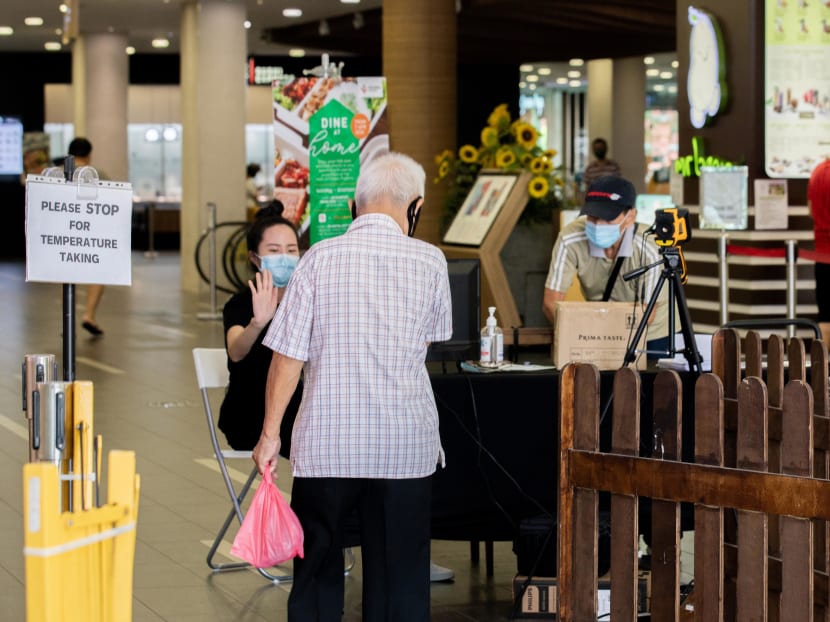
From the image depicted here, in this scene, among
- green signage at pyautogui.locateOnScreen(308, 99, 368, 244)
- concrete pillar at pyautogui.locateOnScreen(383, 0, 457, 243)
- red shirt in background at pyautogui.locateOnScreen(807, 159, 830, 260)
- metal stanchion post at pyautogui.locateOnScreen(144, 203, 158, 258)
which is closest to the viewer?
red shirt in background at pyautogui.locateOnScreen(807, 159, 830, 260)

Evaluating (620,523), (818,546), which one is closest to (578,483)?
(620,523)

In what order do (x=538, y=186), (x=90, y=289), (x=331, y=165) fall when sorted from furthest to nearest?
(x=90, y=289), (x=538, y=186), (x=331, y=165)

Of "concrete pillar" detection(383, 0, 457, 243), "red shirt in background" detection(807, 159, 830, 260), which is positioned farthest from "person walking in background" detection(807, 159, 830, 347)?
"concrete pillar" detection(383, 0, 457, 243)

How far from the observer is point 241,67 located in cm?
1761

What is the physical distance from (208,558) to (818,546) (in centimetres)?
231

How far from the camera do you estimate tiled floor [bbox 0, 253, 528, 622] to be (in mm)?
4699

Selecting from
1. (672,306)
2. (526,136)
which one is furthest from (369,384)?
(526,136)

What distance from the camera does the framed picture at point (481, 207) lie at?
9422 millimetres

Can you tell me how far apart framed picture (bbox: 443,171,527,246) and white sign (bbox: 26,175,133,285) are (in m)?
5.78

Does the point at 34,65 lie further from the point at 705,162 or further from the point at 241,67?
the point at 705,162

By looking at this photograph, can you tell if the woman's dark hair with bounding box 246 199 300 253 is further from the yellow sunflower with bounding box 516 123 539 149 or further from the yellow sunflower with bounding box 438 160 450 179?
the yellow sunflower with bounding box 438 160 450 179

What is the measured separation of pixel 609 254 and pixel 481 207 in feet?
14.6

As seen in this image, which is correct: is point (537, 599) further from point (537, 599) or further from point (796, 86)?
point (796, 86)

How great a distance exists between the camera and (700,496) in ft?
10.4
